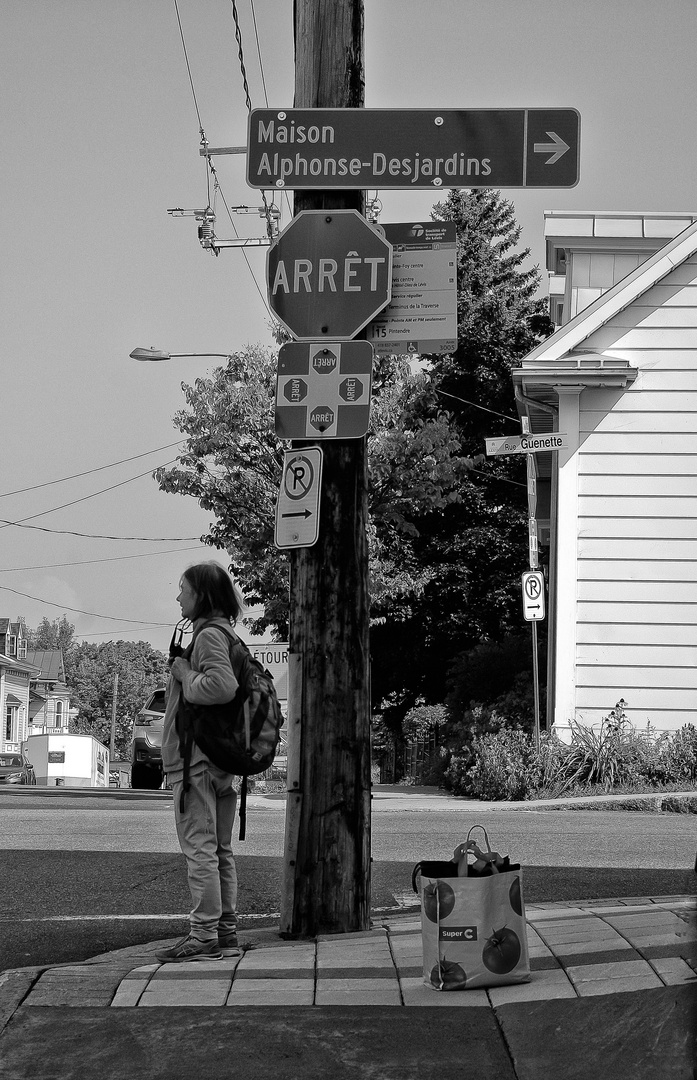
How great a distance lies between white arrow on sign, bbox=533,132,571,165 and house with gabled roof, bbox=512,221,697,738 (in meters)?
10.1

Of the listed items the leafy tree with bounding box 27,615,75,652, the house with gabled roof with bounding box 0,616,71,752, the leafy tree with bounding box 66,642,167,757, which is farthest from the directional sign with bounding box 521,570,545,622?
the leafy tree with bounding box 27,615,75,652

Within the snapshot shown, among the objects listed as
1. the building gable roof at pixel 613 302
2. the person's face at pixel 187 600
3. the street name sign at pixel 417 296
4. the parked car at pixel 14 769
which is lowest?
the parked car at pixel 14 769

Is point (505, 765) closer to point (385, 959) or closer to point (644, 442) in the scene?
point (644, 442)

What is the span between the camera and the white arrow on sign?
222 inches

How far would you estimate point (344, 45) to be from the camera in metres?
5.59

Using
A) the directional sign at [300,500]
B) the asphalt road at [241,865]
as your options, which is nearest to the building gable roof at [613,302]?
the asphalt road at [241,865]

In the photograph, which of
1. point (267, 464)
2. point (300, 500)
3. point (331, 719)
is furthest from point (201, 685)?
point (267, 464)

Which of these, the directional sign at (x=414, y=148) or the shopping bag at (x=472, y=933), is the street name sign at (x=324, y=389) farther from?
the shopping bag at (x=472, y=933)

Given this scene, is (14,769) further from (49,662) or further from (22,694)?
(49,662)

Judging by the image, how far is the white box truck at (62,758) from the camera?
144ft

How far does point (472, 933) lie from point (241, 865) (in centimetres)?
396

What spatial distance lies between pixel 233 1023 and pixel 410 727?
28.5 metres

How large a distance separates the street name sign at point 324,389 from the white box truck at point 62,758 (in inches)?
1573

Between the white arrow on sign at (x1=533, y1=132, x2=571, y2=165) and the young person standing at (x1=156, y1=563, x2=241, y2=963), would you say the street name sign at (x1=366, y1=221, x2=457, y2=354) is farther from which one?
the young person standing at (x1=156, y1=563, x2=241, y2=963)
